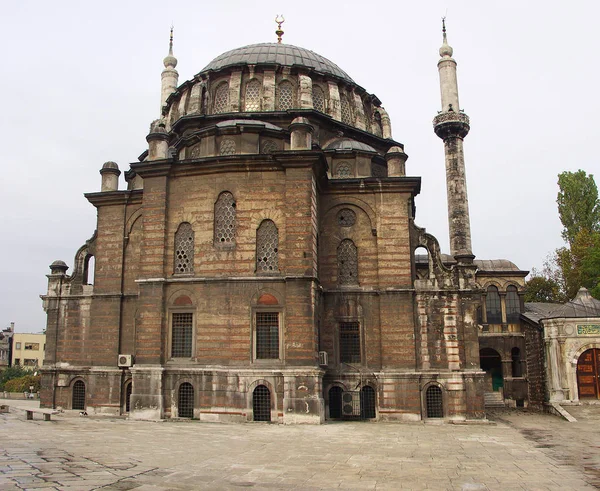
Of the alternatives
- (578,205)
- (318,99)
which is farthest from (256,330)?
(578,205)

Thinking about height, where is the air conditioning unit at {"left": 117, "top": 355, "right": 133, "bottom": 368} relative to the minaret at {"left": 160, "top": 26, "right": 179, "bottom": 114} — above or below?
below

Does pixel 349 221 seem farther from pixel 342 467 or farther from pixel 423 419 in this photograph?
pixel 342 467

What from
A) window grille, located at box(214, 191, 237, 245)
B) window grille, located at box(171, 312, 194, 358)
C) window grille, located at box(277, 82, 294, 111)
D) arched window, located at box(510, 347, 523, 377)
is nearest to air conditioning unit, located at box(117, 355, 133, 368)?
window grille, located at box(171, 312, 194, 358)

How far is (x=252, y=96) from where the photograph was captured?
2808 centimetres

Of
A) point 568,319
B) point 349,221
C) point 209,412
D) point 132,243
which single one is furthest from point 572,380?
point 132,243

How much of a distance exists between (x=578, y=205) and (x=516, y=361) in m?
14.6

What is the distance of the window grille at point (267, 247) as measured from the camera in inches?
845

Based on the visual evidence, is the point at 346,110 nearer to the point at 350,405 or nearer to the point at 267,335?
the point at 267,335

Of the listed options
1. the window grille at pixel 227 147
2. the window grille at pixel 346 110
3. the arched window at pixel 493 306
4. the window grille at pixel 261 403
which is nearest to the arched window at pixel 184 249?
the window grille at pixel 227 147

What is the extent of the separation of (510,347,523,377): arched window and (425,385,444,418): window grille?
1468 cm

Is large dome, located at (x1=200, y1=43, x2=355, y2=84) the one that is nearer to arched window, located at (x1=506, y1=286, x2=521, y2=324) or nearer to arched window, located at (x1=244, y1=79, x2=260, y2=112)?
arched window, located at (x1=244, y1=79, x2=260, y2=112)

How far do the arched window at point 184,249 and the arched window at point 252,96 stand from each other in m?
7.98

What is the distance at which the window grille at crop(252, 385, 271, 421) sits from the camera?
2027cm

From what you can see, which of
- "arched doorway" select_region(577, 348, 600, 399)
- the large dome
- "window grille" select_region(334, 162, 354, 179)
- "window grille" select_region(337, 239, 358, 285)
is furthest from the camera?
the large dome
